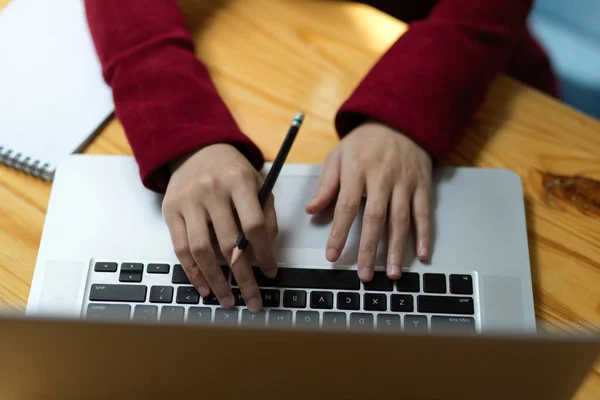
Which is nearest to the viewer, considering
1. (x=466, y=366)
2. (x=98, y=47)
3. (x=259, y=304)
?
(x=466, y=366)

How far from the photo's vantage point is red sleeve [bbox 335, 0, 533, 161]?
52 cm

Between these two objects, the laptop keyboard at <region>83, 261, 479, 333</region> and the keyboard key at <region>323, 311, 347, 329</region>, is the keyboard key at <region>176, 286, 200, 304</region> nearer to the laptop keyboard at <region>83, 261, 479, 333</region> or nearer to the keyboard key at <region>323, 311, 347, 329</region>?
the laptop keyboard at <region>83, 261, 479, 333</region>

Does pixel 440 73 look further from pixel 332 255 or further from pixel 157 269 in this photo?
pixel 157 269

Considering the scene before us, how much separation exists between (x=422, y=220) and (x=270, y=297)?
0.15 meters

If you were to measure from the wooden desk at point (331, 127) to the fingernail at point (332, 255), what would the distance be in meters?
0.12

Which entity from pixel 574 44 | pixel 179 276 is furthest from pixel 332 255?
pixel 574 44

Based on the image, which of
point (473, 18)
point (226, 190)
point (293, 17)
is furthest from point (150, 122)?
point (473, 18)

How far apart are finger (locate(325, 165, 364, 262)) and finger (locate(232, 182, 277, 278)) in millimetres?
50

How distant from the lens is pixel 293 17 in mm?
633

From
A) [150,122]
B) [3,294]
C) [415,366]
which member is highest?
[415,366]

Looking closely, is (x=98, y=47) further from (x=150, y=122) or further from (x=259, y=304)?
(x=259, y=304)

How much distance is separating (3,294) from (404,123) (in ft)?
1.24

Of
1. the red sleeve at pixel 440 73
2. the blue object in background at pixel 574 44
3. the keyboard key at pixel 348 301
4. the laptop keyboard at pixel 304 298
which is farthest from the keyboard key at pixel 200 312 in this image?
the blue object in background at pixel 574 44

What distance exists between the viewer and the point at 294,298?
0.45 meters
